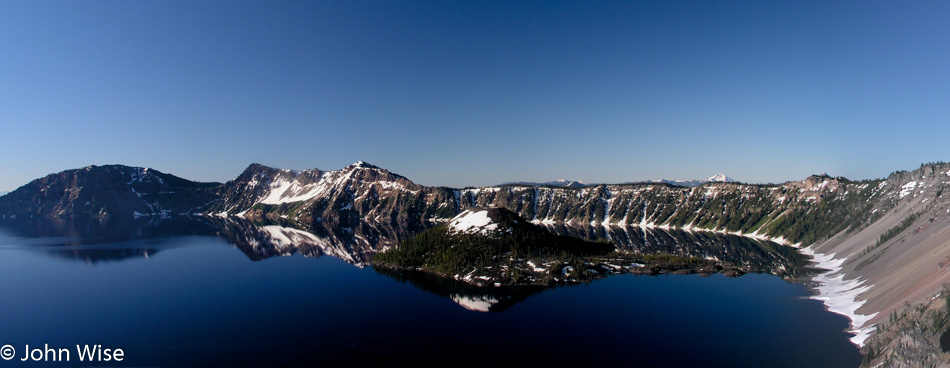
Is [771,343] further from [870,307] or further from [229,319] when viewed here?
[229,319]

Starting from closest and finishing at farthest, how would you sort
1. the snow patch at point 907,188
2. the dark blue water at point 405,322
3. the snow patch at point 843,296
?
the dark blue water at point 405,322
the snow patch at point 843,296
the snow patch at point 907,188

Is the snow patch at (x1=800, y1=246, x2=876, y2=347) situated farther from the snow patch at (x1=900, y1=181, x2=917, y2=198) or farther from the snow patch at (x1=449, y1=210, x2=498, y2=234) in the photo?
the snow patch at (x1=449, y1=210, x2=498, y2=234)

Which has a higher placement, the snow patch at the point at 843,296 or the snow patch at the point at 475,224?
the snow patch at the point at 475,224

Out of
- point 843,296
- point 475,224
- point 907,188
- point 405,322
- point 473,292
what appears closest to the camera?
point 405,322

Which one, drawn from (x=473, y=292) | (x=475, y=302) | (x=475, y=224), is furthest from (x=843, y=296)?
(x=475, y=224)

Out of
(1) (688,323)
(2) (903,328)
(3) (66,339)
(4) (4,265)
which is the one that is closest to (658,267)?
(1) (688,323)

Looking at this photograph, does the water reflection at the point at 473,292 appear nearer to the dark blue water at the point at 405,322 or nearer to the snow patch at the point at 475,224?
the dark blue water at the point at 405,322
